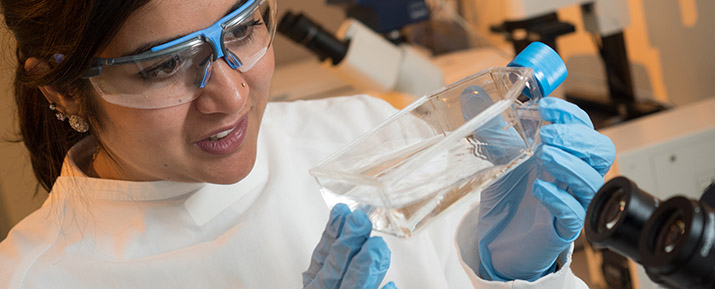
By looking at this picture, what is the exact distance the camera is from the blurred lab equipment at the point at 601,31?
196 cm

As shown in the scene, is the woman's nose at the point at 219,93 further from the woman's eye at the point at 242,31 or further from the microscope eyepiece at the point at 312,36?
the microscope eyepiece at the point at 312,36

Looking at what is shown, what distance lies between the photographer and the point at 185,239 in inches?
45.5

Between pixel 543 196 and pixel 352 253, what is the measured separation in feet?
0.81

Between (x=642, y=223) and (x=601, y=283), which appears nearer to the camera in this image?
(x=642, y=223)

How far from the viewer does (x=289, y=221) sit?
1.19 meters

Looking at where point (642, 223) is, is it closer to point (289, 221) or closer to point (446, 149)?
point (446, 149)

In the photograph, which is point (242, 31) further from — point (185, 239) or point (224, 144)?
point (185, 239)

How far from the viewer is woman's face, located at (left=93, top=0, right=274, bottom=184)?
90 centimetres

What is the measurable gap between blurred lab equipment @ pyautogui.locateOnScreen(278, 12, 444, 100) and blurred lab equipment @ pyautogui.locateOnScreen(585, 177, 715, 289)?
52.8 inches

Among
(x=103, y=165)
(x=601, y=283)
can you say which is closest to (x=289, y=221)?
(x=103, y=165)

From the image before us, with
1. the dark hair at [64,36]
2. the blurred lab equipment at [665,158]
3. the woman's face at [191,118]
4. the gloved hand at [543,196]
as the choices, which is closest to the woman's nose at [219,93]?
the woman's face at [191,118]

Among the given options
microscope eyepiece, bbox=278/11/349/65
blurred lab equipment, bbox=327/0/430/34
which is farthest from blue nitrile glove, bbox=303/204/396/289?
blurred lab equipment, bbox=327/0/430/34

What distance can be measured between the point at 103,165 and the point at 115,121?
0.67 feet

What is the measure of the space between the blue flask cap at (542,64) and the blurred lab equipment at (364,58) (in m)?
1.05
